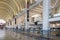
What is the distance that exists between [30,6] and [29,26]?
5034 millimetres

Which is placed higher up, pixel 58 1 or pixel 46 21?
pixel 58 1

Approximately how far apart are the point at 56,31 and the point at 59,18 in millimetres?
1825

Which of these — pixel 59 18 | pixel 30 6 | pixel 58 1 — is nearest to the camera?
pixel 59 18

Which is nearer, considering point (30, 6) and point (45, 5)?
point (45, 5)

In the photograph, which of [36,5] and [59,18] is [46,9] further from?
[36,5]

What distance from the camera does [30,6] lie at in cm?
3959

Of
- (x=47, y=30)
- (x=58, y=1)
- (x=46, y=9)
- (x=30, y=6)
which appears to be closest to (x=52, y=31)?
(x=47, y=30)

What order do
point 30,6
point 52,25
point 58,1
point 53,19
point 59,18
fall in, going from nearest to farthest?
point 59,18, point 53,19, point 52,25, point 58,1, point 30,6

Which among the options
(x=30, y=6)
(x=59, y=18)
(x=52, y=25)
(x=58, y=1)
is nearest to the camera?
(x=59, y=18)

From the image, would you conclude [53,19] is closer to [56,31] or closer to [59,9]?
[56,31]

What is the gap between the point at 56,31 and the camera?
2353 cm

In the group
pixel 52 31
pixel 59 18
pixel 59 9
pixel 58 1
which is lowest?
pixel 52 31

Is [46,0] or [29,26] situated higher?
[46,0]

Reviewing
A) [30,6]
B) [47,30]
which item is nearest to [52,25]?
[47,30]
